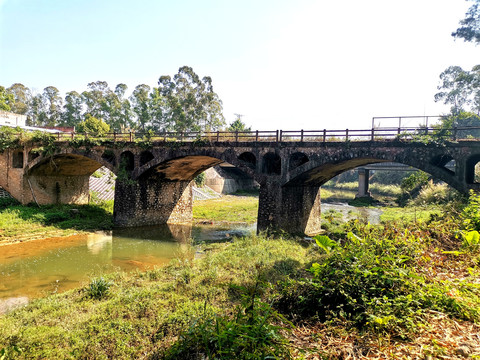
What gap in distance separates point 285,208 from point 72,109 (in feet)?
237

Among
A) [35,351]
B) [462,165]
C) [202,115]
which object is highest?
[202,115]

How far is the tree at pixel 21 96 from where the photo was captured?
74938 mm

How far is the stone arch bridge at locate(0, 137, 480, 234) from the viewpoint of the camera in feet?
57.6

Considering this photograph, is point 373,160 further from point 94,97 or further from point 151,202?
point 94,97

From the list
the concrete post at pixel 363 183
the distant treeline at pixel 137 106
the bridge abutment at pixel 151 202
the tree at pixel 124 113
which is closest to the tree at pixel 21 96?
the distant treeline at pixel 137 106

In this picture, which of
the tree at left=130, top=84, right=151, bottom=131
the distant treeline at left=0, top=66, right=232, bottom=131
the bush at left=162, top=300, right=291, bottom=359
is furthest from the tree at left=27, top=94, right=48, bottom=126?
the bush at left=162, top=300, right=291, bottom=359

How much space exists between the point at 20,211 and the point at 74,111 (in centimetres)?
5834

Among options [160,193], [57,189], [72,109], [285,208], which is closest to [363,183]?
[285,208]

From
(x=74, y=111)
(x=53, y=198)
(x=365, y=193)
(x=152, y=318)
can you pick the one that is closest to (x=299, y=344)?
(x=152, y=318)

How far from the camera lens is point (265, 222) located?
21562mm

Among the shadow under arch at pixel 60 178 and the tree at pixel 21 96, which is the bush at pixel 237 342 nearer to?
the shadow under arch at pixel 60 178

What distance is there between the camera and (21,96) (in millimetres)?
76062

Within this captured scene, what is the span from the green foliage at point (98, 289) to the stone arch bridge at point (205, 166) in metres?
12.3

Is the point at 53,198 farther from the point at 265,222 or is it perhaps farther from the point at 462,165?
the point at 462,165
